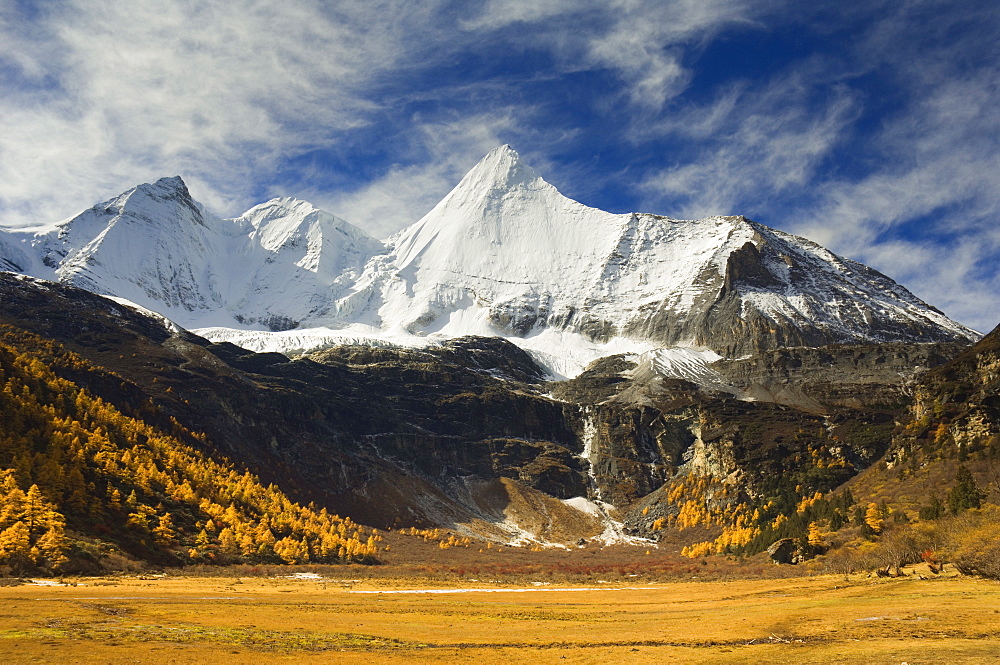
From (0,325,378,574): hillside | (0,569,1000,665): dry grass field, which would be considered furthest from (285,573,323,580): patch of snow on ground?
(0,569,1000,665): dry grass field

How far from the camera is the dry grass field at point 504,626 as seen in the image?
30.4m

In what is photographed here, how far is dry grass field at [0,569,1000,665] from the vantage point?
99.9ft

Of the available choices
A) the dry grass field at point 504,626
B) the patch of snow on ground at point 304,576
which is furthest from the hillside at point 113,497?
the dry grass field at point 504,626

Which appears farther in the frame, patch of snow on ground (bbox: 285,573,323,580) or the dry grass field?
patch of snow on ground (bbox: 285,573,323,580)

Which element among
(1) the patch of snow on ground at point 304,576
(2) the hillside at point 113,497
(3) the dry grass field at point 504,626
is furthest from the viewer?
(1) the patch of snow on ground at point 304,576

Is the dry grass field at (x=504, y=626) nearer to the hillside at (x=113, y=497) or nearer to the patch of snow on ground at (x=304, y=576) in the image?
the hillside at (x=113, y=497)

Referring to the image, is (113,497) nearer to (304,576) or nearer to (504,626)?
(304,576)

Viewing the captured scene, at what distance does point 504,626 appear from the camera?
145 feet

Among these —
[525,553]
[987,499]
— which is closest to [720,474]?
[525,553]

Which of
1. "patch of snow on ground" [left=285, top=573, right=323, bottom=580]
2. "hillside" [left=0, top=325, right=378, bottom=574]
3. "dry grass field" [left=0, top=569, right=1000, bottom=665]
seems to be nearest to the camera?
"dry grass field" [left=0, top=569, right=1000, bottom=665]

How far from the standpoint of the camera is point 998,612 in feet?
117

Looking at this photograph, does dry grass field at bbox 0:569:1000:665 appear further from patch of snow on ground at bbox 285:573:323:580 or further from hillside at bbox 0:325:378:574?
patch of snow on ground at bbox 285:573:323:580

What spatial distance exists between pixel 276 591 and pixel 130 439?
250 ft

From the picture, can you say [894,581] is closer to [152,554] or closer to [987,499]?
[987,499]
